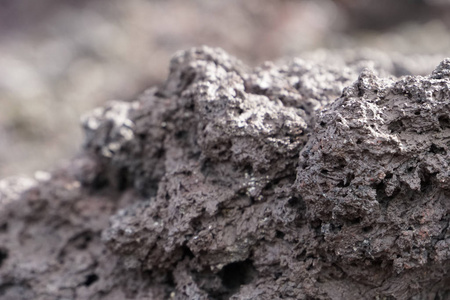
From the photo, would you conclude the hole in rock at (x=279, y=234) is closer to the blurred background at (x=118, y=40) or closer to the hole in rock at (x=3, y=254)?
the hole in rock at (x=3, y=254)

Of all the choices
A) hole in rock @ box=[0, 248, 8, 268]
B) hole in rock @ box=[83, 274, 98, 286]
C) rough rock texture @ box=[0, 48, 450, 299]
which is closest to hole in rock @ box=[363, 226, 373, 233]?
rough rock texture @ box=[0, 48, 450, 299]

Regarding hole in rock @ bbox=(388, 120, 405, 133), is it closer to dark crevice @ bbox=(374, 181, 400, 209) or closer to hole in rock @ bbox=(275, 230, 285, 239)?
dark crevice @ bbox=(374, 181, 400, 209)

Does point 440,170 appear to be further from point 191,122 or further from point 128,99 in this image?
point 128,99

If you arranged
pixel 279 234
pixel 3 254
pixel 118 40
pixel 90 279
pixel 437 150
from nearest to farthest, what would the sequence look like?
pixel 437 150 < pixel 279 234 < pixel 90 279 < pixel 3 254 < pixel 118 40

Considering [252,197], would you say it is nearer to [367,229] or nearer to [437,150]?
[367,229]

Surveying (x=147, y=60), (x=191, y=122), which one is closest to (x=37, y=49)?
(x=147, y=60)

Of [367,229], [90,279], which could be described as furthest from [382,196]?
[90,279]

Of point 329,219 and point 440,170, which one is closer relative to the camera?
point 440,170

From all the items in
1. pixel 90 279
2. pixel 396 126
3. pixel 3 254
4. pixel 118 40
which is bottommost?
pixel 396 126
